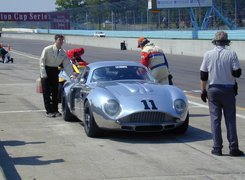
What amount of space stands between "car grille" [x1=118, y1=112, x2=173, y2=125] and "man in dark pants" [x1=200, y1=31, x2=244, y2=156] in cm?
122

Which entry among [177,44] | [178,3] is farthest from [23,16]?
[177,44]

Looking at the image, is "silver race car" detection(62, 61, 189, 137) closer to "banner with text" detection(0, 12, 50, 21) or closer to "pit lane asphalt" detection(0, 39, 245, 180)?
"pit lane asphalt" detection(0, 39, 245, 180)

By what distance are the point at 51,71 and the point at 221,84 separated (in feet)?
16.6

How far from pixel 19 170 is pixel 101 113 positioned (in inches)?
88.5

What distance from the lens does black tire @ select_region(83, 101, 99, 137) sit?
9.17 meters

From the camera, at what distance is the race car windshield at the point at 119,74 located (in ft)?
33.9

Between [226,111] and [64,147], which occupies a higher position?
[226,111]

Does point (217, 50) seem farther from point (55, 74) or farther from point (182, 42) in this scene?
point (182, 42)

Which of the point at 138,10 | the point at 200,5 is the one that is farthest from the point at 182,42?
the point at 138,10

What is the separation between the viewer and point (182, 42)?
42219 mm


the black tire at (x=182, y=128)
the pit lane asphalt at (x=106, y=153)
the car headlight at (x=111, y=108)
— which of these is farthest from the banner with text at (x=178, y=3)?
the car headlight at (x=111, y=108)

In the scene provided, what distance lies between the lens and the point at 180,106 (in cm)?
922

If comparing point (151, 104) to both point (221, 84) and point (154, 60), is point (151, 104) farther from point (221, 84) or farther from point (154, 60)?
point (154, 60)

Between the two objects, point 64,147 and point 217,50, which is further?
point 64,147
